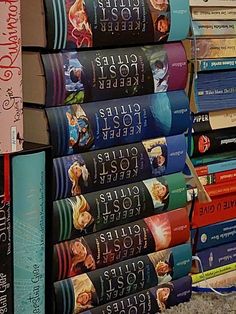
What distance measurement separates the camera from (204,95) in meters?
1.02

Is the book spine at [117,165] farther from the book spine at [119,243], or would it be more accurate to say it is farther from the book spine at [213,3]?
the book spine at [213,3]

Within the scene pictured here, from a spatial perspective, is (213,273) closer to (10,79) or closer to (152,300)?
(152,300)

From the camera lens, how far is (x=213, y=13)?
39.8 inches

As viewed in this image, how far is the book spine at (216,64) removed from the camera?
3.26 feet

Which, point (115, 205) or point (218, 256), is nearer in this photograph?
point (115, 205)

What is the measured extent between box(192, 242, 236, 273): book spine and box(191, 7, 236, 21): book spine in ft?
1.15

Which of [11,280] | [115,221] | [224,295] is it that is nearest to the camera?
[11,280]

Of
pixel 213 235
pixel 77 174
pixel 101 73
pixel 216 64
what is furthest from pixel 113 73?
pixel 213 235

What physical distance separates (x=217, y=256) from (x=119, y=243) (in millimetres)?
258

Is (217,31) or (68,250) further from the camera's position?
(217,31)

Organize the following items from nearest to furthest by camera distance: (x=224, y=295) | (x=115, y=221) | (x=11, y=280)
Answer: (x=11, y=280) < (x=115, y=221) < (x=224, y=295)

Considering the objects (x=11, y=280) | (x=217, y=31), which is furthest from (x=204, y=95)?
(x=11, y=280)

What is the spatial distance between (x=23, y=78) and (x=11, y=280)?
232mm

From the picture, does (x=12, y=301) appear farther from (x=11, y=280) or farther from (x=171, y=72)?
(x=171, y=72)
